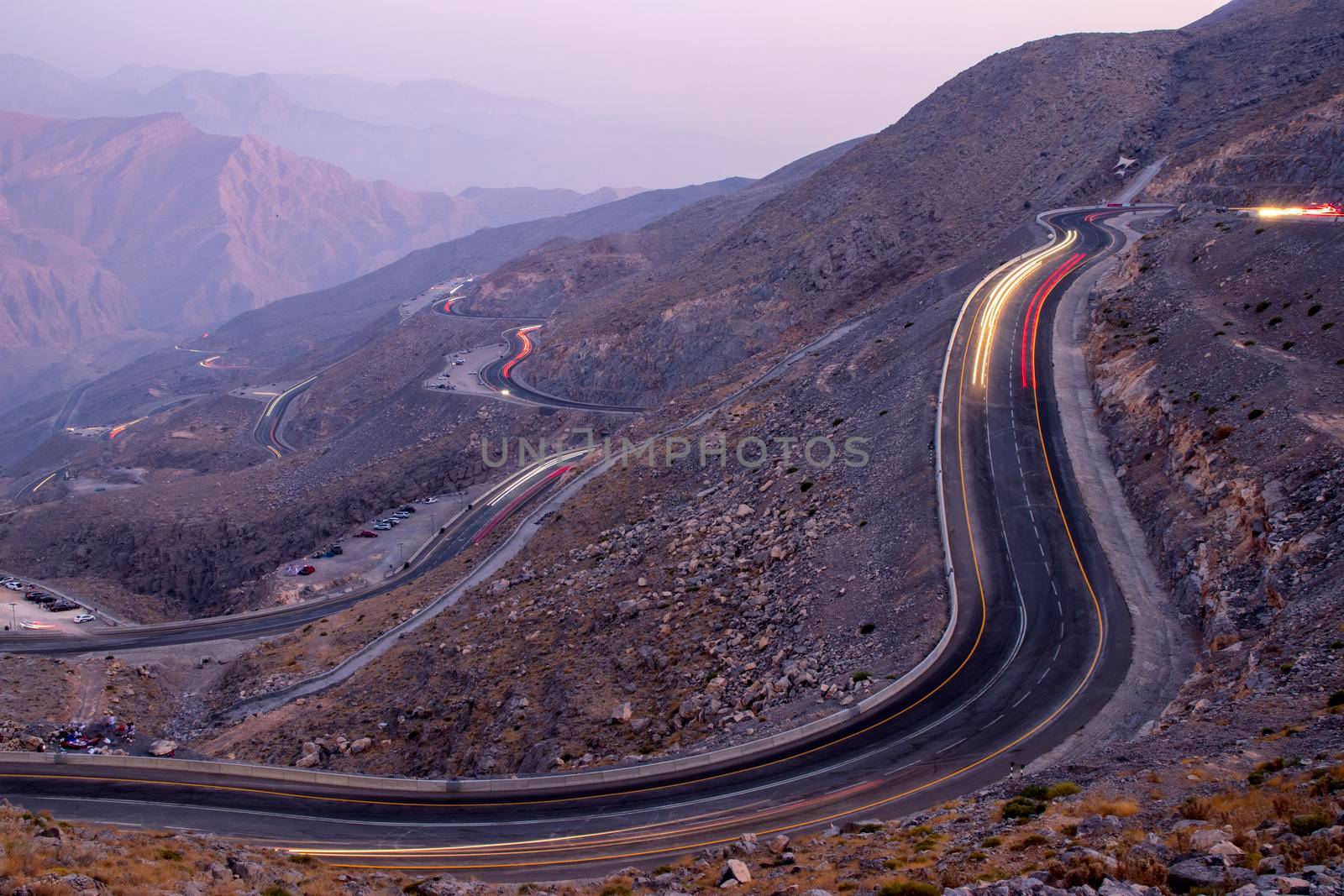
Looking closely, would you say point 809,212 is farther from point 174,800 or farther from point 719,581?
point 174,800

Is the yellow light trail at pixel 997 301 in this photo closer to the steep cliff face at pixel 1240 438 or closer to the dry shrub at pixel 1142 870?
the steep cliff face at pixel 1240 438

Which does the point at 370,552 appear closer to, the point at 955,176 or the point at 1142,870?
the point at 1142,870

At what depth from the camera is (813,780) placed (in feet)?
86.0

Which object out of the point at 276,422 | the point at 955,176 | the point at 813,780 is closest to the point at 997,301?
the point at 955,176

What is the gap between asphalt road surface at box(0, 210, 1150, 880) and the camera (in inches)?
974

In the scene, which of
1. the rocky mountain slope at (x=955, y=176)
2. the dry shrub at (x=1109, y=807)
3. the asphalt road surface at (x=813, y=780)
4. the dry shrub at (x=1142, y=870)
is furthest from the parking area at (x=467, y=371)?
the dry shrub at (x=1142, y=870)

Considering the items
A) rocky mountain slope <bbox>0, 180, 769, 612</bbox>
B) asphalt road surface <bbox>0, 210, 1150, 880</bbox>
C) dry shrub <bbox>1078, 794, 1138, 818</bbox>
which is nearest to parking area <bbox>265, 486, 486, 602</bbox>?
rocky mountain slope <bbox>0, 180, 769, 612</bbox>

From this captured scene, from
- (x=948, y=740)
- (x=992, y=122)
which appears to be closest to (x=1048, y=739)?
(x=948, y=740)

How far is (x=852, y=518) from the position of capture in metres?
42.5

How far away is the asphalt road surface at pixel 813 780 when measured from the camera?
24.8 metres

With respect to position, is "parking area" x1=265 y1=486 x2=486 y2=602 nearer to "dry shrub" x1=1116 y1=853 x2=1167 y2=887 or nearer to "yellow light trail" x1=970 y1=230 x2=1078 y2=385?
"yellow light trail" x1=970 y1=230 x2=1078 y2=385

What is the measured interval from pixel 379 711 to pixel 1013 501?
99.5ft

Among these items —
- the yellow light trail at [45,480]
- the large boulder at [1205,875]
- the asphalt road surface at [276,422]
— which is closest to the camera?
the large boulder at [1205,875]

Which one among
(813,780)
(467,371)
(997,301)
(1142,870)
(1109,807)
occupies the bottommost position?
(813,780)
